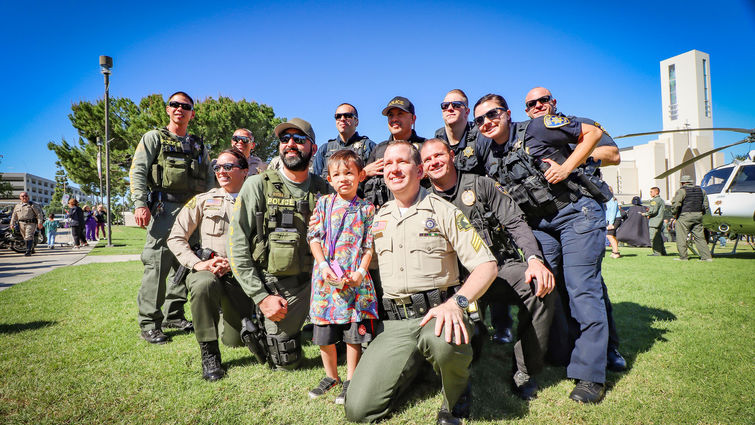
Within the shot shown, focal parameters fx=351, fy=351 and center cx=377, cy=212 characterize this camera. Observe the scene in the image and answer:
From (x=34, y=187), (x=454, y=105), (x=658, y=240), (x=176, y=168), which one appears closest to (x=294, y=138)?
(x=454, y=105)

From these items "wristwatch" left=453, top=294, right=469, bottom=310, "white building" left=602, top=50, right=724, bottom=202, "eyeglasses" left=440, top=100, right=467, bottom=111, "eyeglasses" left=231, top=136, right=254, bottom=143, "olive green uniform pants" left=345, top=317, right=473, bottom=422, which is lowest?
"olive green uniform pants" left=345, top=317, right=473, bottom=422

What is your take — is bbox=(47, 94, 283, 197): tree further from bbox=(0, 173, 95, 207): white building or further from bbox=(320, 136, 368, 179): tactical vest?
bbox=(0, 173, 95, 207): white building

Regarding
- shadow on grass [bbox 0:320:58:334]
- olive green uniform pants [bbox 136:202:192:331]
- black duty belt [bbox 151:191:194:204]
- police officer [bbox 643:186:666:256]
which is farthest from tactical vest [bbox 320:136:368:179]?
police officer [bbox 643:186:666:256]

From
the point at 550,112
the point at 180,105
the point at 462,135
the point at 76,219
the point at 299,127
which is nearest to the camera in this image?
the point at 299,127

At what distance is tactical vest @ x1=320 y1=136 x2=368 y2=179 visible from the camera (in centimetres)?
443

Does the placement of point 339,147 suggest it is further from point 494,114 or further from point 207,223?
point 494,114

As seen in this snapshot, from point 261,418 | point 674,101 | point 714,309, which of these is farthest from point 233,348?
point 674,101

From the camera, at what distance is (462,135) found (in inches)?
156

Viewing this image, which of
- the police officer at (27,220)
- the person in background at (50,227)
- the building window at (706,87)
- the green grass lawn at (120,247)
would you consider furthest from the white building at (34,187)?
the building window at (706,87)

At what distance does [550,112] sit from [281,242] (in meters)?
3.01

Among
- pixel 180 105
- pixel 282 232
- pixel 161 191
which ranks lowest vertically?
Result: pixel 282 232

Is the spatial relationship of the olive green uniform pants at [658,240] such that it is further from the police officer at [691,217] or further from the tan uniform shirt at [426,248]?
the tan uniform shirt at [426,248]

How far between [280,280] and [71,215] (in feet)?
57.1

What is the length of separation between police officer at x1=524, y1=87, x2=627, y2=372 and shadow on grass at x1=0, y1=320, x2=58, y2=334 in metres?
5.96
